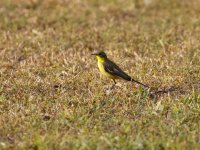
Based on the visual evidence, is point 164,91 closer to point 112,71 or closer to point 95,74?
point 112,71

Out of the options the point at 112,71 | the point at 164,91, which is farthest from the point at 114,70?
the point at 164,91

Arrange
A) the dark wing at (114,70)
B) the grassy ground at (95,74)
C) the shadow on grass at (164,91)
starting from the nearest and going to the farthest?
the grassy ground at (95,74), the shadow on grass at (164,91), the dark wing at (114,70)

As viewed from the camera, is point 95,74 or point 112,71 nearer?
point 112,71

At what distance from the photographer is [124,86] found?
9000mm

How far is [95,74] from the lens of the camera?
9672mm

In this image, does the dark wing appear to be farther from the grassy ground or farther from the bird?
the grassy ground

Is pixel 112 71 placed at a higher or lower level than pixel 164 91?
higher

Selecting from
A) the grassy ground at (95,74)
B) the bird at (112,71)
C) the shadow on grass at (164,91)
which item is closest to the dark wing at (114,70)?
the bird at (112,71)

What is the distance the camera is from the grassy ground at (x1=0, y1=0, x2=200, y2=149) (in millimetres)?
7016

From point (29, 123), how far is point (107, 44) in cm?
470

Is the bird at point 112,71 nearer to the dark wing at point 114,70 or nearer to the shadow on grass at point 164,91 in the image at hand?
the dark wing at point 114,70

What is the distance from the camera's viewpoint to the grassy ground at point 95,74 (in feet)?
23.0

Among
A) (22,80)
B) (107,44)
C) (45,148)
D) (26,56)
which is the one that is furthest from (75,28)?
(45,148)

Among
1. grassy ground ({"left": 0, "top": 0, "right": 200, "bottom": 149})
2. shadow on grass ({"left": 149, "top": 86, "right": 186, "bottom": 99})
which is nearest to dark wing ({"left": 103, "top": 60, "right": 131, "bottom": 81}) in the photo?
grassy ground ({"left": 0, "top": 0, "right": 200, "bottom": 149})
